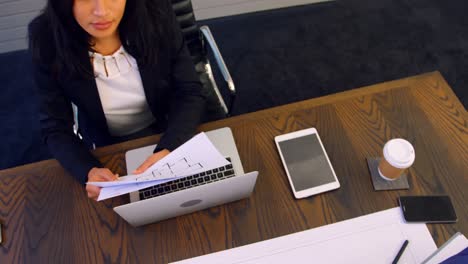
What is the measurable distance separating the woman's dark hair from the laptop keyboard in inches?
15.4

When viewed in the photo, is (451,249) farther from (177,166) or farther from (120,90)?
(120,90)

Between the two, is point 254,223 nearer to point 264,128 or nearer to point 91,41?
point 264,128

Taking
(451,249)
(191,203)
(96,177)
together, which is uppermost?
(96,177)

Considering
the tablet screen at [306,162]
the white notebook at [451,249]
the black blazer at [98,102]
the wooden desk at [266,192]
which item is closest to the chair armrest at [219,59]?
the black blazer at [98,102]

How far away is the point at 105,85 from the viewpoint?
113 cm

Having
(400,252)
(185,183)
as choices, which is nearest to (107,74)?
(185,183)

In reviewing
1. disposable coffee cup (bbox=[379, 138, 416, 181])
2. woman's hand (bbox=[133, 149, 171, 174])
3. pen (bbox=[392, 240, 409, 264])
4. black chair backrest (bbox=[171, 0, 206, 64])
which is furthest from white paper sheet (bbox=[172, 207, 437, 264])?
black chair backrest (bbox=[171, 0, 206, 64])

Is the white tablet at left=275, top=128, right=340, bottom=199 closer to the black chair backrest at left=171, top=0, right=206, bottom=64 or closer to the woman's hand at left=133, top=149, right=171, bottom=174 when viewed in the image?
the woman's hand at left=133, top=149, right=171, bottom=174

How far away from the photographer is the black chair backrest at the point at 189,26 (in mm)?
1331

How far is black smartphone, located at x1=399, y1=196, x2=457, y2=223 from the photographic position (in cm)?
88

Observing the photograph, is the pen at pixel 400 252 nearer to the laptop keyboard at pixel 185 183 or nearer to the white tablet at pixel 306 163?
the white tablet at pixel 306 163

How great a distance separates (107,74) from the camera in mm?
1108

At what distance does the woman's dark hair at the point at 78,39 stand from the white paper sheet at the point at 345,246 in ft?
2.00

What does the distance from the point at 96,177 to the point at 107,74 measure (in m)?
0.33
